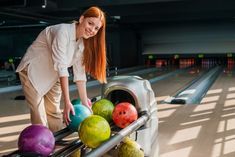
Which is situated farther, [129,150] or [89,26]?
[129,150]

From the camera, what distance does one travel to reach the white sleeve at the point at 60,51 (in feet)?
6.43

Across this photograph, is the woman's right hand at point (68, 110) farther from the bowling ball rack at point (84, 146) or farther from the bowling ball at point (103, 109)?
the bowling ball at point (103, 109)

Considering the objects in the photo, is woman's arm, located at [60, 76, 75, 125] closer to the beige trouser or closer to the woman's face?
the beige trouser

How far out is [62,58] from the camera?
77.5 inches

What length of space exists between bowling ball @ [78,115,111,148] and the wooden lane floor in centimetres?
Answer: 100

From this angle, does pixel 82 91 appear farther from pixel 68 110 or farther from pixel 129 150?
pixel 129 150

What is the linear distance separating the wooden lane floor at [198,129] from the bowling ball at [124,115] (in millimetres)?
603

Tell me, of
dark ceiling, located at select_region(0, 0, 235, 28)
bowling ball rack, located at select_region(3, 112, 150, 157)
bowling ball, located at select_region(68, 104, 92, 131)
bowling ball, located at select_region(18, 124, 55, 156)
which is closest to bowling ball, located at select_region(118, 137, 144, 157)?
bowling ball rack, located at select_region(3, 112, 150, 157)

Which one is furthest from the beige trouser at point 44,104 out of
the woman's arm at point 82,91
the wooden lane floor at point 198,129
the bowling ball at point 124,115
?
the wooden lane floor at point 198,129

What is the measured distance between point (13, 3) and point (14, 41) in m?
7.71

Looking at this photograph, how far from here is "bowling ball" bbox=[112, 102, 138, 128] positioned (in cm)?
250

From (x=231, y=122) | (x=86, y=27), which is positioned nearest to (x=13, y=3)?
(x=231, y=122)

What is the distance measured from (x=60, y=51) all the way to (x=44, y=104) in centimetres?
58

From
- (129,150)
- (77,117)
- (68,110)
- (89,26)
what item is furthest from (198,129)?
(89,26)
